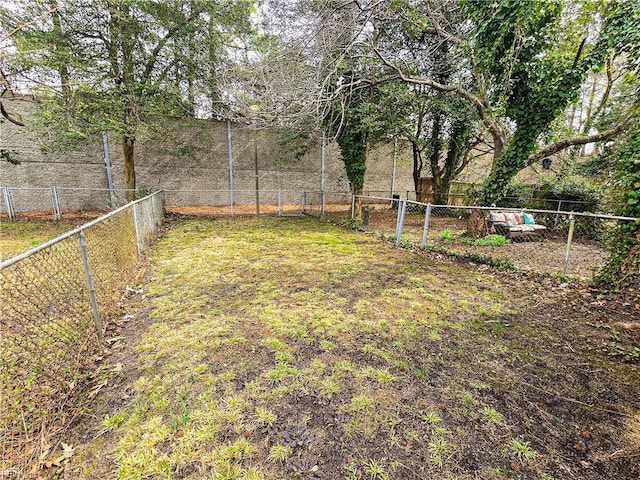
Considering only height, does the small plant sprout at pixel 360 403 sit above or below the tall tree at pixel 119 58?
below

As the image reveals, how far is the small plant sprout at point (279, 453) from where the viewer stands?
180 cm

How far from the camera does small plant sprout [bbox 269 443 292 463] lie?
5.91ft

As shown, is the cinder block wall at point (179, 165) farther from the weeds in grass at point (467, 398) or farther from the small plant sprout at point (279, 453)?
the weeds in grass at point (467, 398)

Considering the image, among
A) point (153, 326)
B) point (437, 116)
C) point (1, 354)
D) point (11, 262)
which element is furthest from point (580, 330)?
point (437, 116)

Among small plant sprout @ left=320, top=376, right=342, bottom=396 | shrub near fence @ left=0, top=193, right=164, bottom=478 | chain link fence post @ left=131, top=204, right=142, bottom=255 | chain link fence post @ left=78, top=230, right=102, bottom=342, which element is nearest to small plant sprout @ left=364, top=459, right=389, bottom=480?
small plant sprout @ left=320, top=376, right=342, bottom=396

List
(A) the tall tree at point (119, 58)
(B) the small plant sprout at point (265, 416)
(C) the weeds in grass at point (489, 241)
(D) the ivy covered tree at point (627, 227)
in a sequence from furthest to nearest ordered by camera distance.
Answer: (C) the weeds in grass at point (489, 241) < (A) the tall tree at point (119, 58) < (D) the ivy covered tree at point (627, 227) < (B) the small plant sprout at point (265, 416)

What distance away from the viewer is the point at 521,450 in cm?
189

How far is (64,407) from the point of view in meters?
2.14

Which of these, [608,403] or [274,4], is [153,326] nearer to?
[608,403]

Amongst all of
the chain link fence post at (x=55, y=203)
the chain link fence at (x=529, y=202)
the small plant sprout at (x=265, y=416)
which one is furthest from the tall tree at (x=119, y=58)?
the chain link fence at (x=529, y=202)

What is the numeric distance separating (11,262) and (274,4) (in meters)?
8.46

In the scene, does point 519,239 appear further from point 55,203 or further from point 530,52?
point 55,203

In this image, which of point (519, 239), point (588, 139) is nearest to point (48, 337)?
point (519, 239)

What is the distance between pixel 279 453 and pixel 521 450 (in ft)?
5.28
